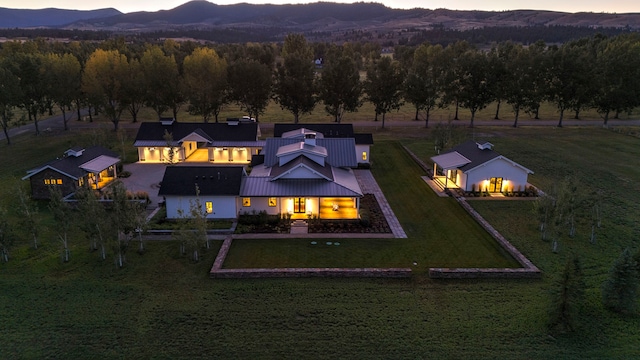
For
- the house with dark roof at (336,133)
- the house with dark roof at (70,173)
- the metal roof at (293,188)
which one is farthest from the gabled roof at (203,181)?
the house with dark roof at (336,133)

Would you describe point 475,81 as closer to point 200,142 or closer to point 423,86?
point 423,86

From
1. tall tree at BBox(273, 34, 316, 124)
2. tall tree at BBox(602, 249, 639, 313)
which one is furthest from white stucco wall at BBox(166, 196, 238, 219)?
tall tree at BBox(273, 34, 316, 124)

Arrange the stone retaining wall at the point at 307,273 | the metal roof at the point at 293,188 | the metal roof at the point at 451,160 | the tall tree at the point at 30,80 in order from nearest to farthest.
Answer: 1. the stone retaining wall at the point at 307,273
2. the metal roof at the point at 293,188
3. the metal roof at the point at 451,160
4. the tall tree at the point at 30,80

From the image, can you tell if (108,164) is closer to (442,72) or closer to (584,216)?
(584,216)

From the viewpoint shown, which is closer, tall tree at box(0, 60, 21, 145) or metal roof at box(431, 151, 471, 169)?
metal roof at box(431, 151, 471, 169)

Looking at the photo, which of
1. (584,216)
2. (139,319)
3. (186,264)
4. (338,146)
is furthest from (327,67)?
(139,319)

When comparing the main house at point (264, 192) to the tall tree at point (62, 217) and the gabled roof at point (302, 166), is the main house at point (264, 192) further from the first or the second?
the tall tree at point (62, 217)

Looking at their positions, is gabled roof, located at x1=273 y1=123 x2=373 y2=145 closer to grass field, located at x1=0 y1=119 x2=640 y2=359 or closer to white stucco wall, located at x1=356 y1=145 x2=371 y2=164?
white stucco wall, located at x1=356 y1=145 x2=371 y2=164
